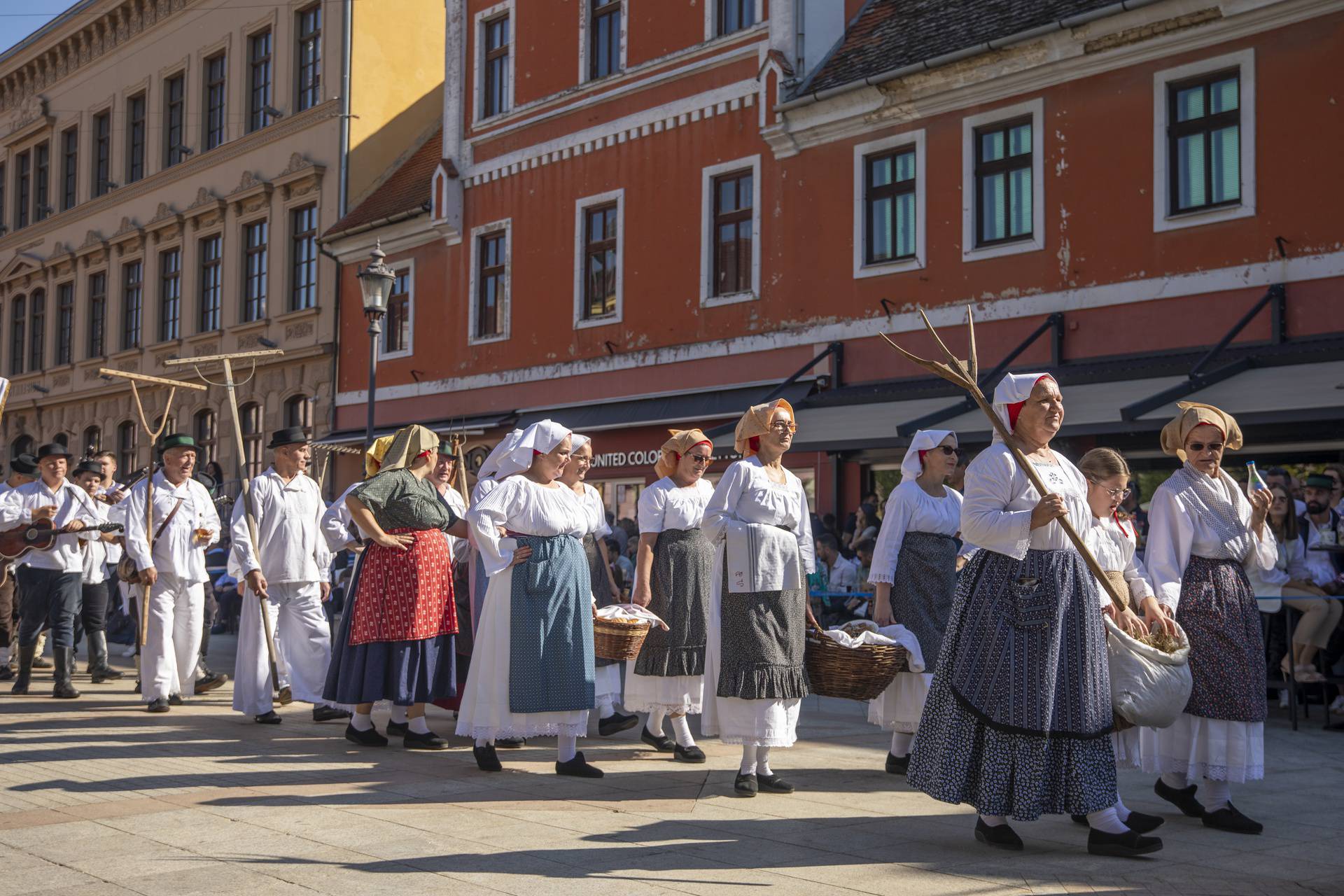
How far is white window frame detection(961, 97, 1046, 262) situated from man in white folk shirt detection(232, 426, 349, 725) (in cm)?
905

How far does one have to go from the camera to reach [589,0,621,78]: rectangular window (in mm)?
22281

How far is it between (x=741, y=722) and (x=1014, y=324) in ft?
34.3

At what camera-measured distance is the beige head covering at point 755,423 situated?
25.3 ft

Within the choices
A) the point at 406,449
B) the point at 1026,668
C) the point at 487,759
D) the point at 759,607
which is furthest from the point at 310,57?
the point at 1026,668

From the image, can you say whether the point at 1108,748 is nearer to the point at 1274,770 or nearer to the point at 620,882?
the point at 620,882

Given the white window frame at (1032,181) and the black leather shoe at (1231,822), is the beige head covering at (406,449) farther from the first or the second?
the white window frame at (1032,181)

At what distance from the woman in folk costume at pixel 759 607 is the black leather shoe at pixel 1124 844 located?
5.86ft

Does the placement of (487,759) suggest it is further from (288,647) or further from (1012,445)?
(1012,445)

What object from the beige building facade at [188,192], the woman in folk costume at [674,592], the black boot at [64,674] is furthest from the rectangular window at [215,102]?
the woman in folk costume at [674,592]

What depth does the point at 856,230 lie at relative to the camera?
18.5 m

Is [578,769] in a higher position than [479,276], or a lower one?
lower

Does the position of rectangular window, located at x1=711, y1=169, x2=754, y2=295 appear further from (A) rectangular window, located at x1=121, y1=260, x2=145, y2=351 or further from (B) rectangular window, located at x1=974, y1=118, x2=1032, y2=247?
(A) rectangular window, located at x1=121, y1=260, x2=145, y2=351

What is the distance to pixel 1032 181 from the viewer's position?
1681 centimetres

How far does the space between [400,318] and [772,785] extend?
2024cm
